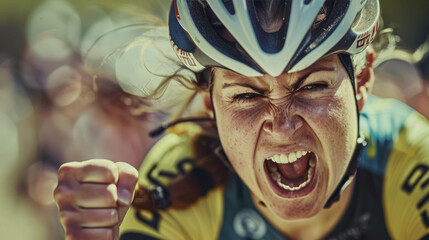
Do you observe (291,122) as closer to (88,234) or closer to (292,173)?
(292,173)

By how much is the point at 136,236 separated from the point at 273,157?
701mm

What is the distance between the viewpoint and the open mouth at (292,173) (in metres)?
1.75

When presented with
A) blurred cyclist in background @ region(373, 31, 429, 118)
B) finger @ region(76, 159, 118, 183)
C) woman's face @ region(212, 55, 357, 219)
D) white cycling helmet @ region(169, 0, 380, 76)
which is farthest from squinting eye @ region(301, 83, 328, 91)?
blurred cyclist in background @ region(373, 31, 429, 118)

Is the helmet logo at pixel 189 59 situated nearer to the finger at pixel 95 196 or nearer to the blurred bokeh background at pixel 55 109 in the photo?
the finger at pixel 95 196

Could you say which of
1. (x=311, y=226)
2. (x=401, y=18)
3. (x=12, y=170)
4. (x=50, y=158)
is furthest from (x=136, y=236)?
(x=401, y=18)

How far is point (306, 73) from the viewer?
168 cm

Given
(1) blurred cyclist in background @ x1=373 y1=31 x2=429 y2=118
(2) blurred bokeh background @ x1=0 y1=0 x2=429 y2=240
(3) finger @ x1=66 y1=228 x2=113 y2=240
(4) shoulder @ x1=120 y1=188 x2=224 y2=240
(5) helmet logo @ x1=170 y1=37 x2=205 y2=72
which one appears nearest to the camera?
(3) finger @ x1=66 y1=228 x2=113 y2=240

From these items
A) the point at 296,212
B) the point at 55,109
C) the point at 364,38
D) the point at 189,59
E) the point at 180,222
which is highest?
the point at 364,38

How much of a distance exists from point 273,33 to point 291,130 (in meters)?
0.30

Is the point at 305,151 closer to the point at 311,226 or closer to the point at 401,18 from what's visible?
the point at 311,226

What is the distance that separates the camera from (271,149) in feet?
5.63

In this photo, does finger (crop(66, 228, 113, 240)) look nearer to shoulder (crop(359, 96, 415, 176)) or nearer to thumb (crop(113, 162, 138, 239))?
thumb (crop(113, 162, 138, 239))

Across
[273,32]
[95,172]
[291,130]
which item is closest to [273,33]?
[273,32]

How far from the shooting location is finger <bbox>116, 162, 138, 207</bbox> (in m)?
1.55
